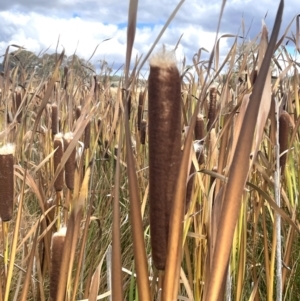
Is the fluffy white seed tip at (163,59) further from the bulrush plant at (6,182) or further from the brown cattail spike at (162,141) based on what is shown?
the bulrush plant at (6,182)

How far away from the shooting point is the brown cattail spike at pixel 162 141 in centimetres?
34

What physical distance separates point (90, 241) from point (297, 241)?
0.79m

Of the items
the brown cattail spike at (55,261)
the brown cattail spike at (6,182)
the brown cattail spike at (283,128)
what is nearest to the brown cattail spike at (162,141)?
the brown cattail spike at (55,261)

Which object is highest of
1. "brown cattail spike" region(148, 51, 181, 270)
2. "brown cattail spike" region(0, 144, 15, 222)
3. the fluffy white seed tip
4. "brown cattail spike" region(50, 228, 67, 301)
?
the fluffy white seed tip

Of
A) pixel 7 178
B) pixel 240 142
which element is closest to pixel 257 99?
pixel 240 142

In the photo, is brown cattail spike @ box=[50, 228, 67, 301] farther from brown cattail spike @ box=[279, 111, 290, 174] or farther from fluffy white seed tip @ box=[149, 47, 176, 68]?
brown cattail spike @ box=[279, 111, 290, 174]

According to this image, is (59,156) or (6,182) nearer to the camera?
(6,182)

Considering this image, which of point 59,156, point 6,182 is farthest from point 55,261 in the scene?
point 59,156

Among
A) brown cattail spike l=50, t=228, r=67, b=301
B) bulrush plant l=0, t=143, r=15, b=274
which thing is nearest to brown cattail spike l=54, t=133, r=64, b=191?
bulrush plant l=0, t=143, r=15, b=274

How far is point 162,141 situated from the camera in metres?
0.36

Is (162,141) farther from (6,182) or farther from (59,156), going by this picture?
(59,156)

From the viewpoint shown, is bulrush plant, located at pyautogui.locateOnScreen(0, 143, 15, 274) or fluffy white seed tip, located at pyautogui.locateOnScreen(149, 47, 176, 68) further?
bulrush plant, located at pyautogui.locateOnScreen(0, 143, 15, 274)

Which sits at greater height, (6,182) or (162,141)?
(162,141)

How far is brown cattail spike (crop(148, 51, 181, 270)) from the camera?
344 millimetres
